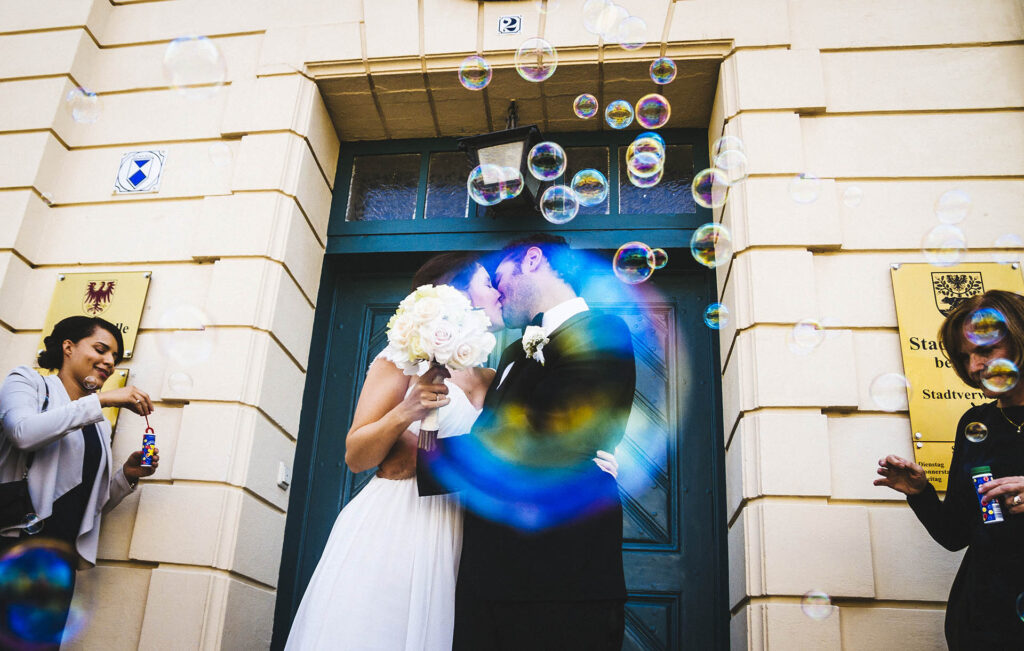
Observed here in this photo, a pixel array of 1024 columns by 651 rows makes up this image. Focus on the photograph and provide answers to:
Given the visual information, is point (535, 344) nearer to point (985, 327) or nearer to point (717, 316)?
point (985, 327)

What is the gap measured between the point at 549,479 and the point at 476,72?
3.17 m

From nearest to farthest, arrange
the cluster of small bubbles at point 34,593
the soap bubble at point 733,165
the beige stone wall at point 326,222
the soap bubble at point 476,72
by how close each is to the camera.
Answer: the cluster of small bubbles at point 34,593
the beige stone wall at point 326,222
the soap bubble at point 733,165
the soap bubble at point 476,72

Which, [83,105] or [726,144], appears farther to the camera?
[83,105]

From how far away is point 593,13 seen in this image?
4910 millimetres

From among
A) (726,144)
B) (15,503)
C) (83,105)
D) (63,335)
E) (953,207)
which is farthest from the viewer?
(83,105)

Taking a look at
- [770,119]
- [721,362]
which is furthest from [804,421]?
[770,119]

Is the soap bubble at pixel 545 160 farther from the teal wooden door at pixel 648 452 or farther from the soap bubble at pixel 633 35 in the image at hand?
the teal wooden door at pixel 648 452

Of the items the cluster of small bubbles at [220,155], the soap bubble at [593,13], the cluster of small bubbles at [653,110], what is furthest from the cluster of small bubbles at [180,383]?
the soap bubble at [593,13]

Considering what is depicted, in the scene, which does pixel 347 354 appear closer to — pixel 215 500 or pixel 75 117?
pixel 215 500

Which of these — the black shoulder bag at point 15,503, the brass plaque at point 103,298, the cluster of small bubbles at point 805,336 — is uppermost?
the brass plaque at point 103,298

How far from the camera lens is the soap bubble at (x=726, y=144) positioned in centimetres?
449

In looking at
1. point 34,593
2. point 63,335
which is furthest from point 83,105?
point 34,593

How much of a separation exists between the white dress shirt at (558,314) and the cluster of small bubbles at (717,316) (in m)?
1.56

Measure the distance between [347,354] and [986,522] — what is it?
3889mm
